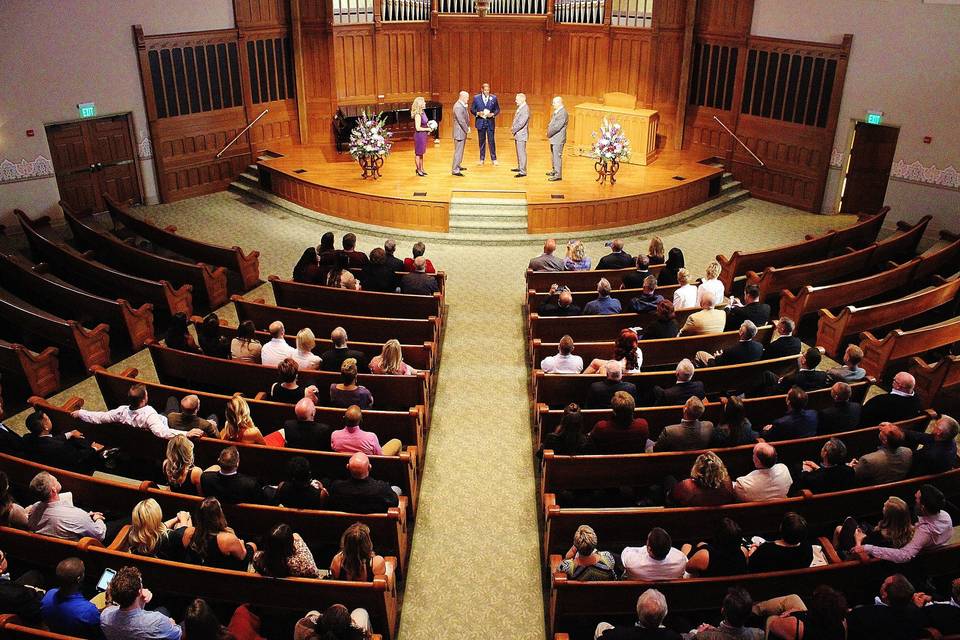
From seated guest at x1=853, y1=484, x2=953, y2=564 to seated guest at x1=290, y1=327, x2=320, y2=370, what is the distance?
4.24 meters

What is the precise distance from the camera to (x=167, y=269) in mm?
9352

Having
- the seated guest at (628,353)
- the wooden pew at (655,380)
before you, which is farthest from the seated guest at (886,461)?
the seated guest at (628,353)

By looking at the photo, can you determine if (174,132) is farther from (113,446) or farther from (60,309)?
(113,446)

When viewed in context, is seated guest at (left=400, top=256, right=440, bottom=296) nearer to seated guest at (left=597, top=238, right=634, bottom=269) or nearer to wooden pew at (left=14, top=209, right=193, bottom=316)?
seated guest at (left=597, top=238, right=634, bottom=269)

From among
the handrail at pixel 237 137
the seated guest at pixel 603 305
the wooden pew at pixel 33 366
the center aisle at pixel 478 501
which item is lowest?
the center aisle at pixel 478 501

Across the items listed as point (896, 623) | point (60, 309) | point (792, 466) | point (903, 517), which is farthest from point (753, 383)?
point (60, 309)

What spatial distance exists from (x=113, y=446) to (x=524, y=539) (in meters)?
3.14

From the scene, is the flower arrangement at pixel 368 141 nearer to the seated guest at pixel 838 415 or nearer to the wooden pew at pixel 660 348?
the wooden pew at pixel 660 348

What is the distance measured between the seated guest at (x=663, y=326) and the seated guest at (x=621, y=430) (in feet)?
5.31

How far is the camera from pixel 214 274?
30.8 feet

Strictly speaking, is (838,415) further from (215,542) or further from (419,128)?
(419,128)

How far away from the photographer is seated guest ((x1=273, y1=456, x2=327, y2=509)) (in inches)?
190

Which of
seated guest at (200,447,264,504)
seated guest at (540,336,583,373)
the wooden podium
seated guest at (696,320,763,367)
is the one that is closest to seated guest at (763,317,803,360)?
seated guest at (696,320,763,367)

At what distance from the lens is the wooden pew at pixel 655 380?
6.50 meters
